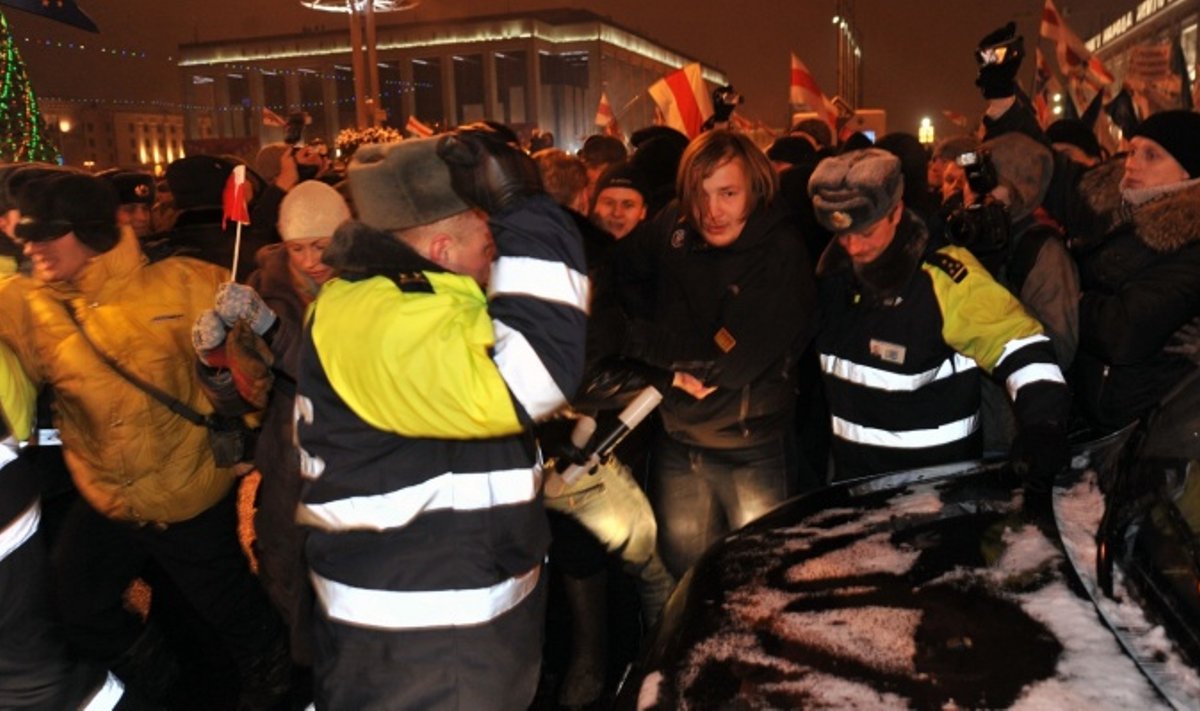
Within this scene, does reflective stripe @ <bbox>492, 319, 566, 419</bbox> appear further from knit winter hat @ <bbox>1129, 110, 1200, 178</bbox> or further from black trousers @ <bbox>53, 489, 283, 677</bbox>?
knit winter hat @ <bbox>1129, 110, 1200, 178</bbox>

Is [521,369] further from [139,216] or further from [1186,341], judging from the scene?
[139,216]

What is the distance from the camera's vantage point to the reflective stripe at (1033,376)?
2973 mm

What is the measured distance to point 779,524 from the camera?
9.34ft

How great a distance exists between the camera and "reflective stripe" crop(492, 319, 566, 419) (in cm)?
203

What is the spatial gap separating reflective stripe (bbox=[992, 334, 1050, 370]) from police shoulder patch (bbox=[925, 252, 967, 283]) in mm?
257

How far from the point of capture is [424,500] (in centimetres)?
222

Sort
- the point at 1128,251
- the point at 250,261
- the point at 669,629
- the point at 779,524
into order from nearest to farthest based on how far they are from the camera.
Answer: the point at 669,629 < the point at 779,524 < the point at 1128,251 < the point at 250,261

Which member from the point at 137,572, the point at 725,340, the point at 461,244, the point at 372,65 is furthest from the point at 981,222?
the point at 372,65

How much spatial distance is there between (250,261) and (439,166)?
331cm

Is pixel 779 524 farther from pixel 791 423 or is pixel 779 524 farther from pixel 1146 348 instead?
pixel 1146 348

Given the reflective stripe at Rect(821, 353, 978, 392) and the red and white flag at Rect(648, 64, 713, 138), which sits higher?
the red and white flag at Rect(648, 64, 713, 138)

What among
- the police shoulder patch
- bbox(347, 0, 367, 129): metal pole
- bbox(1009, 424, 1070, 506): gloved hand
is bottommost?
bbox(1009, 424, 1070, 506): gloved hand

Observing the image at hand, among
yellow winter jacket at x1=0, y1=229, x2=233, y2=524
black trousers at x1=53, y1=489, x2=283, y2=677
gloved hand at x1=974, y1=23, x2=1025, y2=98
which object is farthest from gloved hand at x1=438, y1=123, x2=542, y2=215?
gloved hand at x1=974, y1=23, x2=1025, y2=98

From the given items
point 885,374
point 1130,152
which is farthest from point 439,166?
point 1130,152
